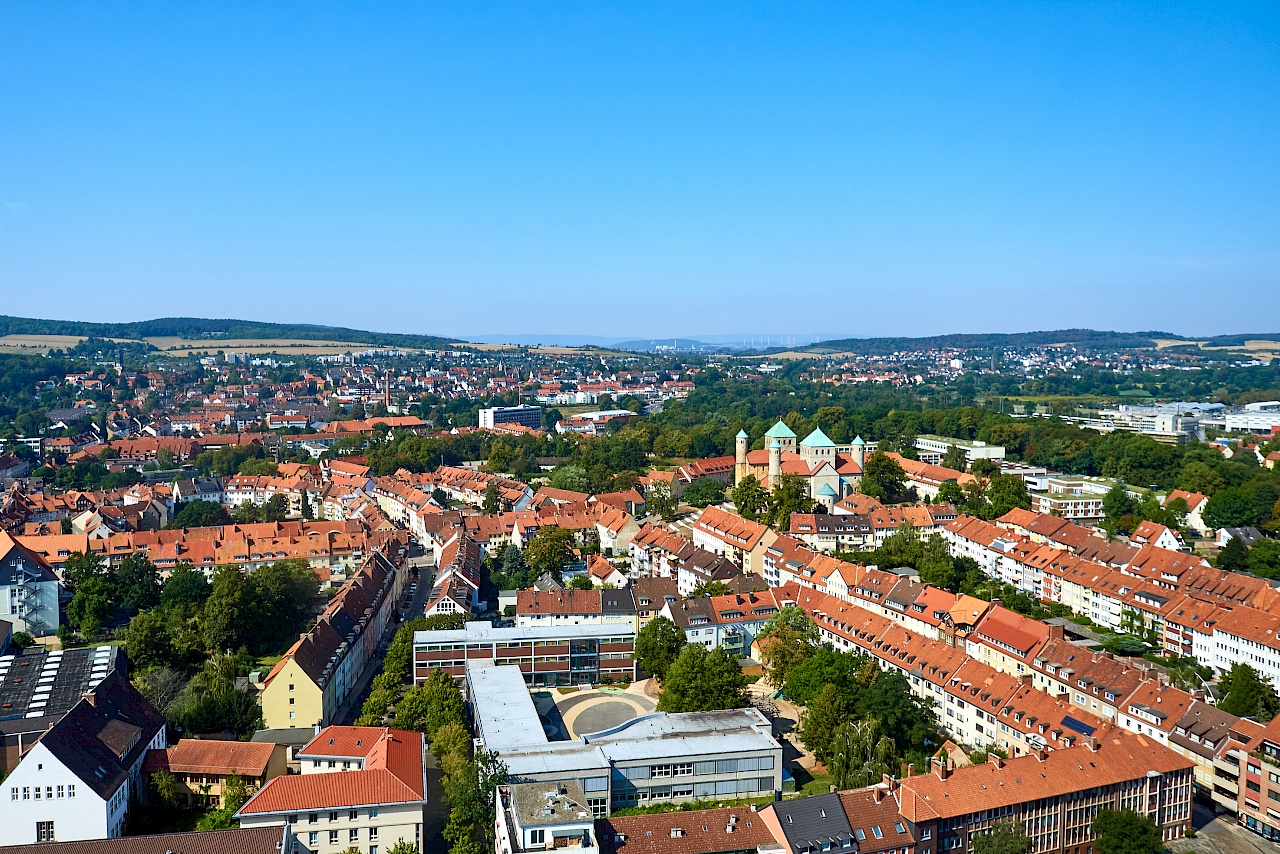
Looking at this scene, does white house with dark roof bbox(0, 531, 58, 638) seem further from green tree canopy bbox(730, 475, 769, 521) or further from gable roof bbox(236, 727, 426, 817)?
green tree canopy bbox(730, 475, 769, 521)

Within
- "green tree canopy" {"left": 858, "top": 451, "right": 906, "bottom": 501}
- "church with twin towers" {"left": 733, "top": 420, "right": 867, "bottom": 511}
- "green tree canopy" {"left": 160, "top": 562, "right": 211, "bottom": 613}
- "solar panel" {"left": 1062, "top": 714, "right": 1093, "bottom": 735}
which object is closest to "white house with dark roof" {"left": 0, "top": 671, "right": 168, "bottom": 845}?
"green tree canopy" {"left": 160, "top": 562, "right": 211, "bottom": 613}

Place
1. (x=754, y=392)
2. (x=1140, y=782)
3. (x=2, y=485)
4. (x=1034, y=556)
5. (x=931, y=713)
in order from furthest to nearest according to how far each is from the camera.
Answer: (x=754, y=392) < (x=2, y=485) < (x=1034, y=556) < (x=931, y=713) < (x=1140, y=782)

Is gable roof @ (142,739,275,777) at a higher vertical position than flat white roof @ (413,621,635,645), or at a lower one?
lower

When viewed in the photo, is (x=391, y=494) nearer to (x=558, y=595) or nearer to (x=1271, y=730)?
(x=558, y=595)

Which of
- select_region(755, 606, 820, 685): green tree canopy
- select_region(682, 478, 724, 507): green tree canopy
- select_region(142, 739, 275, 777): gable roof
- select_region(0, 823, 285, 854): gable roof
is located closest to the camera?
select_region(0, 823, 285, 854): gable roof

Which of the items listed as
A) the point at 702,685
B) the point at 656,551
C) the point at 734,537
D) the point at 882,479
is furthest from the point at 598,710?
the point at 882,479

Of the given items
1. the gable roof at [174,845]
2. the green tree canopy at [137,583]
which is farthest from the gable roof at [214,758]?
the green tree canopy at [137,583]

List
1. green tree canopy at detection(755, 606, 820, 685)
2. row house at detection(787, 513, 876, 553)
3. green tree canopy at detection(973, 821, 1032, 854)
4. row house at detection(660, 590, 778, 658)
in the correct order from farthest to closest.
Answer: row house at detection(787, 513, 876, 553) → row house at detection(660, 590, 778, 658) → green tree canopy at detection(755, 606, 820, 685) → green tree canopy at detection(973, 821, 1032, 854)

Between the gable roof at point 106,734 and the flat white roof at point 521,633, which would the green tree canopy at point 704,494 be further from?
the gable roof at point 106,734

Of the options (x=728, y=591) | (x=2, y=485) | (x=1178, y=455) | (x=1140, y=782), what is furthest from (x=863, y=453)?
(x=2, y=485)
